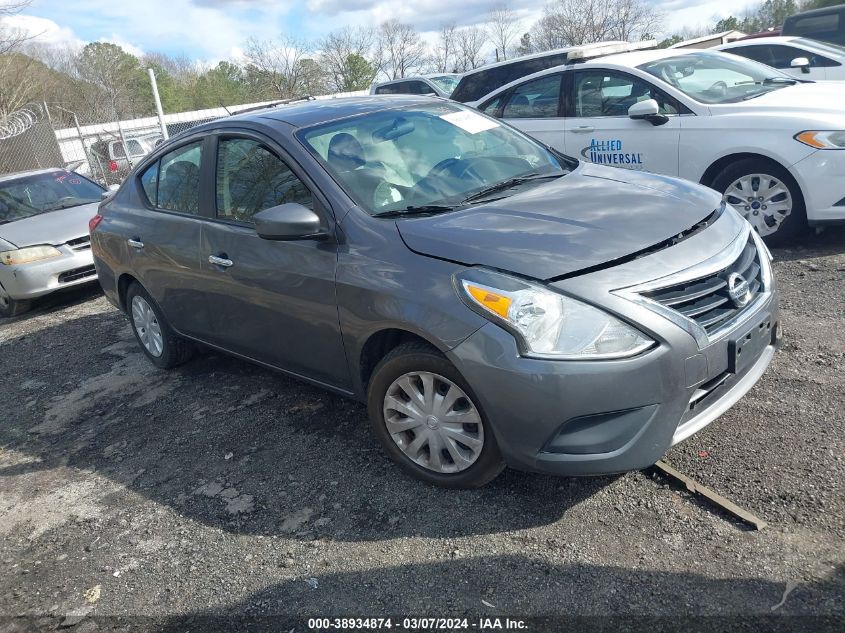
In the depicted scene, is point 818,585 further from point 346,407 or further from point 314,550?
point 346,407

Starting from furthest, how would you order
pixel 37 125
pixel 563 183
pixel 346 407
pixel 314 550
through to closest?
pixel 37 125, pixel 346 407, pixel 563 183, pixel 314 550

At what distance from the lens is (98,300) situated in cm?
807

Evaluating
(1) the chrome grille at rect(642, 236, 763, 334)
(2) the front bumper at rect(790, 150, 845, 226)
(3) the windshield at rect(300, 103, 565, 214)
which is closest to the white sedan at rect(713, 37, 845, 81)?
(2) the front bumper at rect(790, 150, 845, 226)

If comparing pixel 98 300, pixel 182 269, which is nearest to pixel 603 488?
pixel 182 269

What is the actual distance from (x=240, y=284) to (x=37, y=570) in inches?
66.3

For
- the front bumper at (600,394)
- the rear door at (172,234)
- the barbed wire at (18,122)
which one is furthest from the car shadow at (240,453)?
Answer: the barbed wire at (18,122)

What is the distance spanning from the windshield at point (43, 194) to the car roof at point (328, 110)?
5.07 metres

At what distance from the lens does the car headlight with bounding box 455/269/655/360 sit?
2.68 meters

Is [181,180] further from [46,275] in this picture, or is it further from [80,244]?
[80,244]

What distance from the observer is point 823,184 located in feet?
18.2

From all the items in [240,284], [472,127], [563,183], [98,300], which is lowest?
[98,300]

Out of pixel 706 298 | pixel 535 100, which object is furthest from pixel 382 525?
pixel 535 100

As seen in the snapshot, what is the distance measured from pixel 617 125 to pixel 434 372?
15.3 feet

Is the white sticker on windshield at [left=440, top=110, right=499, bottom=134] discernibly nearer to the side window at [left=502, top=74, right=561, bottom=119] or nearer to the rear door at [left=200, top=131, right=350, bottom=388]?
the rear door at [left=200, top=131, right=350, bottom=388]
